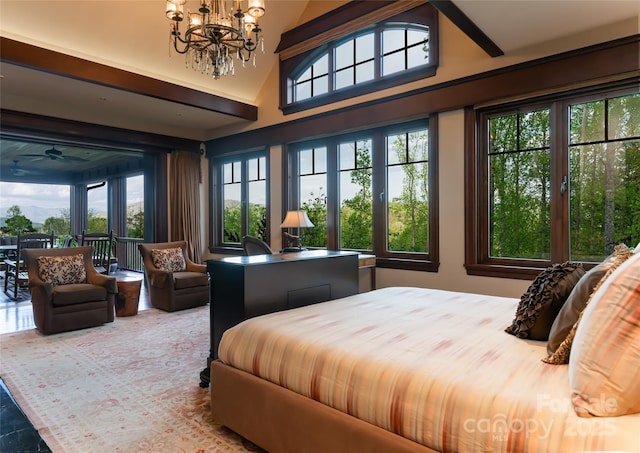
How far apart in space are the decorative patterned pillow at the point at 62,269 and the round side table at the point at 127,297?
420 millimetres

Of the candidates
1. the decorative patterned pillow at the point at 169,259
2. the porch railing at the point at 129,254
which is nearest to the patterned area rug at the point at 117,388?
the decorative patterned pillow at the point at 169,259

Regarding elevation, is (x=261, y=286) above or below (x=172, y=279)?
above

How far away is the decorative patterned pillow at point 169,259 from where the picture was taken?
5277 millimetres

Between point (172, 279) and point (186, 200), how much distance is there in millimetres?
2320

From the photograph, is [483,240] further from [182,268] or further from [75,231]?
[75,231]

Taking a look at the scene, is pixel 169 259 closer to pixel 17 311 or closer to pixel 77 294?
pixel 77 294

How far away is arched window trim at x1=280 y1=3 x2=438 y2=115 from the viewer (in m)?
4.28

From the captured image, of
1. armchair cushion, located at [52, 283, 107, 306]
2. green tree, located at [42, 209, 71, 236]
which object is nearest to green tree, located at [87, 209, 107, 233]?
green tree, located at [42, 209, 71, 236]

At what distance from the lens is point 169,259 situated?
5359 mm

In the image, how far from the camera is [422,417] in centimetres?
131

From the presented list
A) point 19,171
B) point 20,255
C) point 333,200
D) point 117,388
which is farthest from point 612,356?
point 19,171

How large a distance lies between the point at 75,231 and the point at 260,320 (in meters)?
12.4

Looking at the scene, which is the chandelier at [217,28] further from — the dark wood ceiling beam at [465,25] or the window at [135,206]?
the window at [135,206]

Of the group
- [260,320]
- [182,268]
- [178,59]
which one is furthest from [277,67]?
[260,320]
